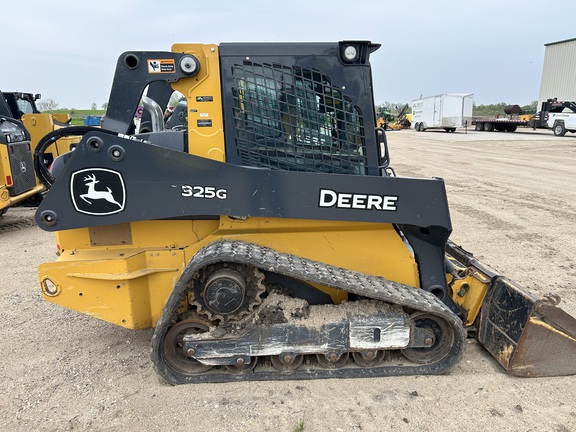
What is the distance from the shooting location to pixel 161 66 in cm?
297

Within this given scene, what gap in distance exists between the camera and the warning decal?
295 cm

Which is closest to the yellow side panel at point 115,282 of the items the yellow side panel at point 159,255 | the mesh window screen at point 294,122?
the yellow side panel at point 159,255

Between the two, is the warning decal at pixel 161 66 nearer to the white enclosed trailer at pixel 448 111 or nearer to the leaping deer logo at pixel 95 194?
the leaping deer logo at pixel 95 194

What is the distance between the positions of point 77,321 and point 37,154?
174cm

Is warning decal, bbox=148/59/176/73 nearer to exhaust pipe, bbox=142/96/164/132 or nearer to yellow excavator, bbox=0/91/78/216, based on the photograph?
exhaust pipe, bbox=142/96/164/132

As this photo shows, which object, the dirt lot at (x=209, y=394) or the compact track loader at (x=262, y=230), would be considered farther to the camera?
the compact track loader at (x=262, y=230)

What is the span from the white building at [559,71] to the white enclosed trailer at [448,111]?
45.6ft

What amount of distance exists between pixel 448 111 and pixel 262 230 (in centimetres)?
3383

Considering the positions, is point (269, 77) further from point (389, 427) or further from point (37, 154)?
point (389, 427)

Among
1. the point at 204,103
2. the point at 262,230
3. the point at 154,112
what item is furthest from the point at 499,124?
the point at 204,103

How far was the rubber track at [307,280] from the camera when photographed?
9.30ft

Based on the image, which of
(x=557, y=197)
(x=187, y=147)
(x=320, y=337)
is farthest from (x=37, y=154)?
(x=557, y=197)

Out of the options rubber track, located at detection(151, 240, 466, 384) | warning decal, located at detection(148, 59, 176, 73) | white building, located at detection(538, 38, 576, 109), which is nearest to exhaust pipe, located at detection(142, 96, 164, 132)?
warning decal, located at detection(148, 59, 176, 73)

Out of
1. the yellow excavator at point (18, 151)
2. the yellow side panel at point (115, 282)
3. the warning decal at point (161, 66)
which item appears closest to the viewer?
the warning decal at point (161, 66)
